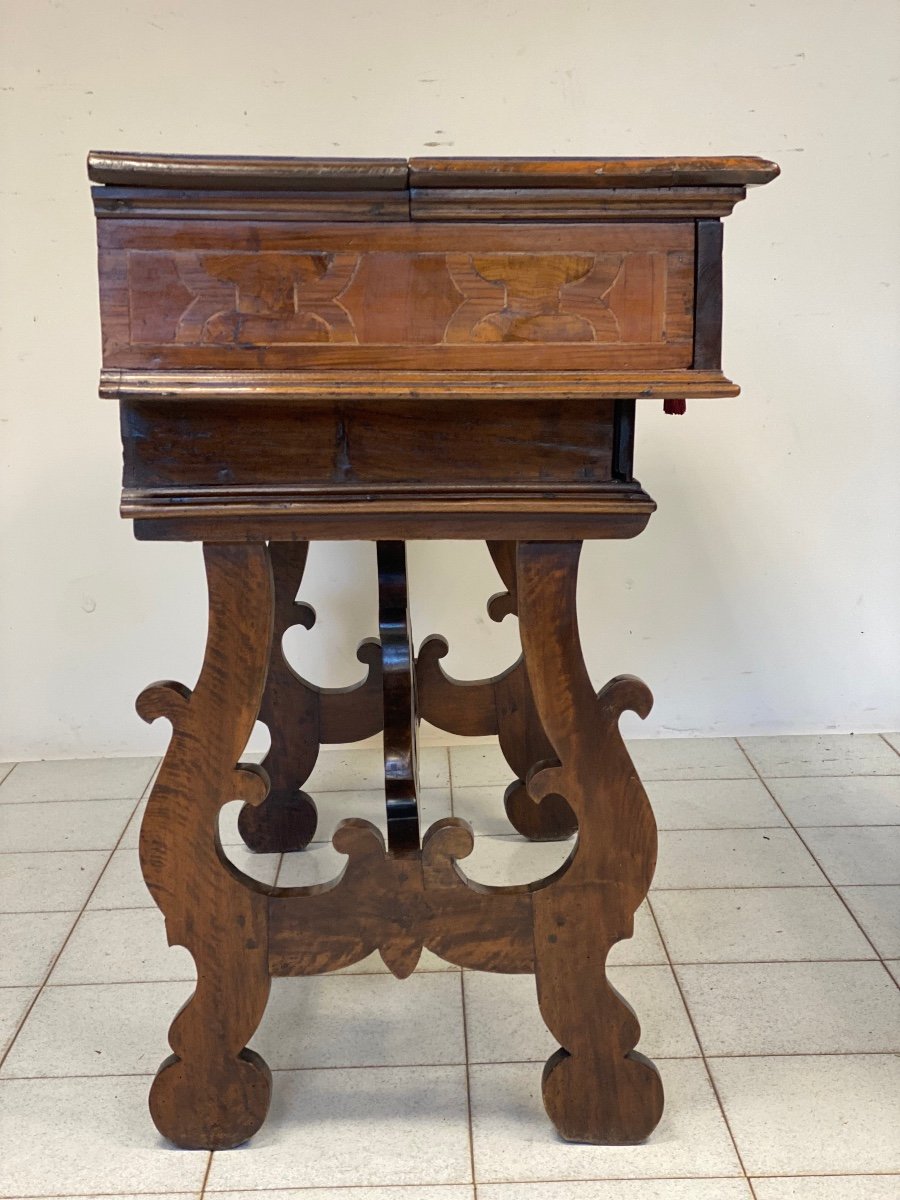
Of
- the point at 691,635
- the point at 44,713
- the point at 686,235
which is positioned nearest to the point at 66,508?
the point at 44,713

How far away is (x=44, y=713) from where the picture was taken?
3234 mm

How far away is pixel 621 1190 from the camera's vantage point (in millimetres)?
1637

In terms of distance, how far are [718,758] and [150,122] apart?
6.78ft

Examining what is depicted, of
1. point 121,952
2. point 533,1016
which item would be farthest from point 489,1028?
point 121,952

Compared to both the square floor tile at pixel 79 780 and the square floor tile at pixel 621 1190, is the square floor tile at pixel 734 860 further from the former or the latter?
the square floor tile at pixel 79 780

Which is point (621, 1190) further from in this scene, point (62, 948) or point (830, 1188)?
point (62, 948)

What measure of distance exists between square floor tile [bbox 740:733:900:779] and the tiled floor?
0.09 meters

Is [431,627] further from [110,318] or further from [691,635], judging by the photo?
[110,318]

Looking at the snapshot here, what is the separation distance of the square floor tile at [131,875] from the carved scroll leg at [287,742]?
1.6 inches

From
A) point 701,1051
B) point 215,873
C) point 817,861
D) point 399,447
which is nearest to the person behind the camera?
point 399,447

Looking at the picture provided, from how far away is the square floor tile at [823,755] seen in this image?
306 cm

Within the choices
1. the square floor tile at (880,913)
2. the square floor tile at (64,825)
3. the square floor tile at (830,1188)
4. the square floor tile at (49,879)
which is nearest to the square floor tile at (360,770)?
the square floor tile at (64,825)

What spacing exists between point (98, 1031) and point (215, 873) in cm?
55

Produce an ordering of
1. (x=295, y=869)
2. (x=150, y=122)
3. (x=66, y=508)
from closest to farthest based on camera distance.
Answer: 1. (x=295, y=869)
2. (x=150, y=122)
3. (x=66, y=508)
